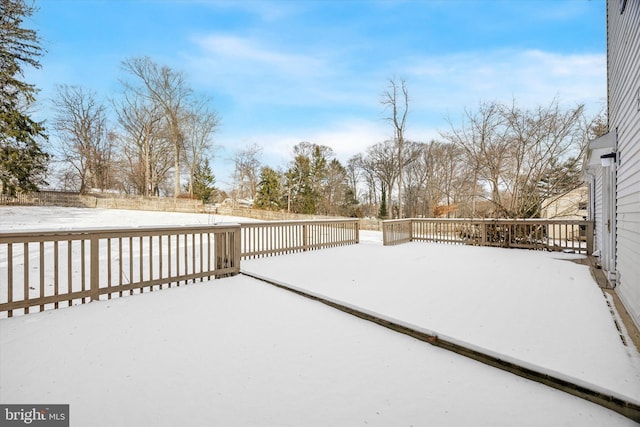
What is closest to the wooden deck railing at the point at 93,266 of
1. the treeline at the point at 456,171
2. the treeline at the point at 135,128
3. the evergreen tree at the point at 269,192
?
the treeline at the point at 456,171

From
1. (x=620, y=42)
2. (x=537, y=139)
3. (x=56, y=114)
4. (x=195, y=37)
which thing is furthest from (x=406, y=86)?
(x=56, y=114)

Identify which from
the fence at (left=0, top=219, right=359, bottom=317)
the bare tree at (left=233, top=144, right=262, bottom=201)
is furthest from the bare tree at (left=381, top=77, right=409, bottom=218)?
the bare tree at (left=233, top=144, right=262, bottom=201)

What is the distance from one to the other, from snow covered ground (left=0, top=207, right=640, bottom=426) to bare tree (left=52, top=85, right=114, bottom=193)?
24.2 m

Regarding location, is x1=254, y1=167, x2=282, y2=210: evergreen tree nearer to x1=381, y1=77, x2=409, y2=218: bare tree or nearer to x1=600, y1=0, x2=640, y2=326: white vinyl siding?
x1=381, y1=77, x2=409, y2=218: bare tree

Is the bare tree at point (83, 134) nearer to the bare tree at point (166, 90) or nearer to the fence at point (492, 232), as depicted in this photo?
the bare tree at point (166, 90)

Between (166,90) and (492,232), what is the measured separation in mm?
22763

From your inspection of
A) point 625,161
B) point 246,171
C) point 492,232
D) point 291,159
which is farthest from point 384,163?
point 625,161

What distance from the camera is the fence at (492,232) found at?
741 cm

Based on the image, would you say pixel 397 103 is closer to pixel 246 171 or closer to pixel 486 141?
pixel 486 141

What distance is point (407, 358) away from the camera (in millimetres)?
2119

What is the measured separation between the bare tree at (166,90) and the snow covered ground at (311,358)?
66.0 feet

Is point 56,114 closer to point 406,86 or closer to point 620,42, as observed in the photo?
point 406,86

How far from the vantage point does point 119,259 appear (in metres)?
3.56

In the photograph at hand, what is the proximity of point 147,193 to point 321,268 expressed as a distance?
21.3 metres
